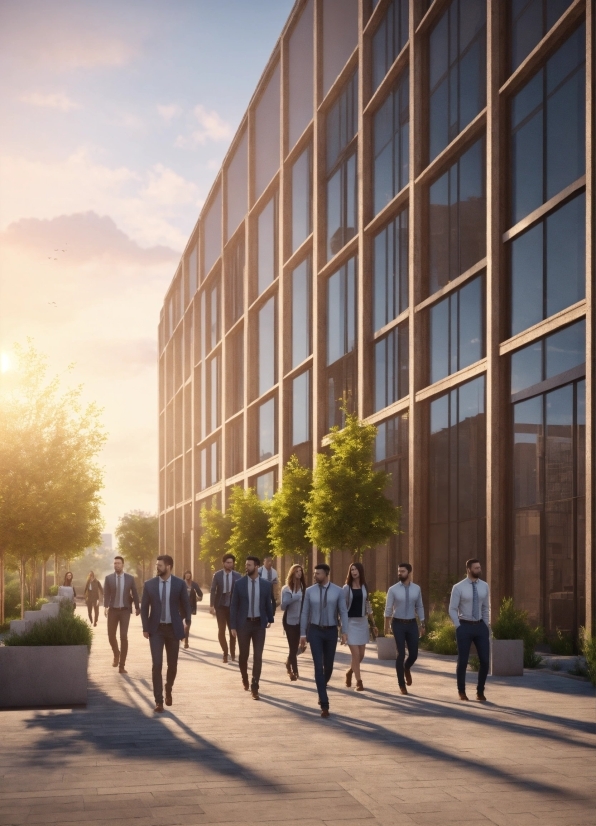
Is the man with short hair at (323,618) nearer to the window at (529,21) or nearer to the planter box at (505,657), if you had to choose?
the planter box at (505,657)

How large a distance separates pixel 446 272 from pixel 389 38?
31.3 feet

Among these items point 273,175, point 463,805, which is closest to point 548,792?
point 463,805

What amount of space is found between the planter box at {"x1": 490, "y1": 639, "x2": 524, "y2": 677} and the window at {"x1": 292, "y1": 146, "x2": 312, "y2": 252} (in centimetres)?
2893

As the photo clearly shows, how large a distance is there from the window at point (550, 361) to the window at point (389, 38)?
1310 centimetres

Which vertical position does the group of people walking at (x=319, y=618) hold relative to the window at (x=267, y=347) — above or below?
Result: below

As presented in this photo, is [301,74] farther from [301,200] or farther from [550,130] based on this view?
[550,130]

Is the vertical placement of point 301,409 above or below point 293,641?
above

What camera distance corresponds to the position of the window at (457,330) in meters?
27.9

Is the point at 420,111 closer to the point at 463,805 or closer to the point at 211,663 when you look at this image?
the point at 211,663

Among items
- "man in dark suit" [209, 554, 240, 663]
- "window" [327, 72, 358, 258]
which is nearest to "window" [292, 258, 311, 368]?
"window" [327, 72, 358, 258]

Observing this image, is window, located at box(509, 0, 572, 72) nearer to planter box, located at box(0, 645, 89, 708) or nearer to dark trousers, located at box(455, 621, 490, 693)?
dark trousers, located at box(455, 621, 490, 693)

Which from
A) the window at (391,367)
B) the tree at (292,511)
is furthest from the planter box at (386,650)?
the tree at (292,511)

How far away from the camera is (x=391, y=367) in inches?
1353

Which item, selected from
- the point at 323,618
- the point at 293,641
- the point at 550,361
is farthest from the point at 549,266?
the point at 323,618
